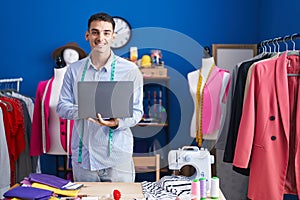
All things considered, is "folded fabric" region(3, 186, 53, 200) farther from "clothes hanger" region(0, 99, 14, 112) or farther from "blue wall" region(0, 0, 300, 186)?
"blue wall" region(0, 0, 300, 186)

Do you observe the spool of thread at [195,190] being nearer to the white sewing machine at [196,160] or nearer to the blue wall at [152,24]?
the white sewing machine at [196,160]

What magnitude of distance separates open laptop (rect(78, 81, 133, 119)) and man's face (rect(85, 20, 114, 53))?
23 centimetres

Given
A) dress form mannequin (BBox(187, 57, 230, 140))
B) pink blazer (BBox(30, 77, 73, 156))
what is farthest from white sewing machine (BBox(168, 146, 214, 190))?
pink blazer (BBox(30, 77, 73, 156))

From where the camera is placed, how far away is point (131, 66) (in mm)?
2281

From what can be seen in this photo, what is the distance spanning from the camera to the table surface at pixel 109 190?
1.97 m

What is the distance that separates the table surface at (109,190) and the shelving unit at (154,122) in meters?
1.78

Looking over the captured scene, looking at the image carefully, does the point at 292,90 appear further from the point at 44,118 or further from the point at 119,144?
the point at 44,118

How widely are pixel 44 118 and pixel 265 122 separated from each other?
1952 mm

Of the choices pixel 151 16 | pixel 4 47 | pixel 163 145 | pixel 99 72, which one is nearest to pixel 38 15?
pixel 4 47

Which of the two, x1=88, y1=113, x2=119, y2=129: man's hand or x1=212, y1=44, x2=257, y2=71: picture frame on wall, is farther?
x1=212, y1=44, x2=257, y2=71: picture frame on wall

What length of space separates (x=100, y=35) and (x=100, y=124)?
0.46 metres

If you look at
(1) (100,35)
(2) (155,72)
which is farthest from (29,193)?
(2) (155,72)

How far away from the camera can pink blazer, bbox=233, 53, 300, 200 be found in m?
2.41

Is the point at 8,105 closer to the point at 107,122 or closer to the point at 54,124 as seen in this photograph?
the point at 54,124
